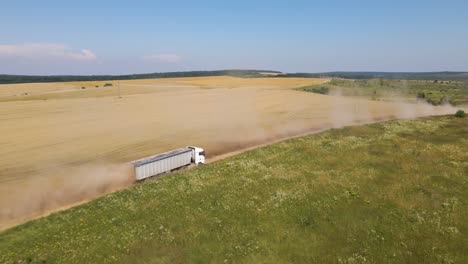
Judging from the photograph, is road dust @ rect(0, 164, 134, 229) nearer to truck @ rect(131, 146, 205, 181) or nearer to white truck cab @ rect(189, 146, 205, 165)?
truck @ rect(131, 146, 205, 181)

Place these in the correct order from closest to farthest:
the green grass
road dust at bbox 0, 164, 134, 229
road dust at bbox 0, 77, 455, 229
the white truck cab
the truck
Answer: the green grass
road dust at bbox 0, 164, 134, 229
road dust at bbox 0, 77, 455, 229
the truck
the white truck cab

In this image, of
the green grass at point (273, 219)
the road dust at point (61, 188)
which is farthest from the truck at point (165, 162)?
the road dust at point (61, 188)

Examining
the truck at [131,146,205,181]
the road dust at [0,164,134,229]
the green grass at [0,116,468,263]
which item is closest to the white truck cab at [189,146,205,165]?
the truck at [131,146,205,181]

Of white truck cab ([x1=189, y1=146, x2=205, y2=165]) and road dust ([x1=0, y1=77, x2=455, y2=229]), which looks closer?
road dust ([x1=0, y1=77, x2=455, y2=229])

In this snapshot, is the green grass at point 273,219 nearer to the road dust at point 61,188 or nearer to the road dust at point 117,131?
the road dust at point 61,188

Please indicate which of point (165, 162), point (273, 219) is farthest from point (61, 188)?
point (273, 219)

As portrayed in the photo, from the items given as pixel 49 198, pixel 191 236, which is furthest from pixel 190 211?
pixel 49 198
